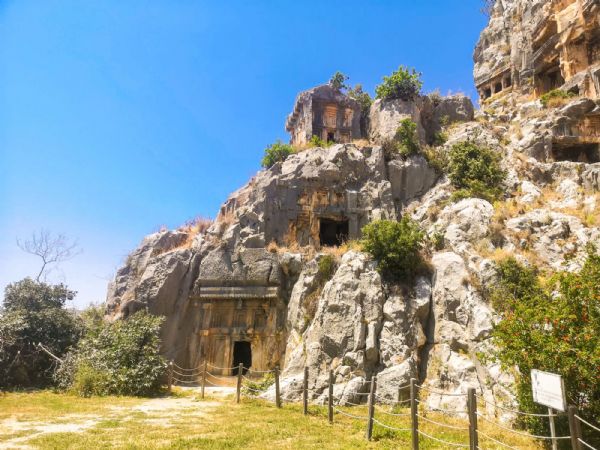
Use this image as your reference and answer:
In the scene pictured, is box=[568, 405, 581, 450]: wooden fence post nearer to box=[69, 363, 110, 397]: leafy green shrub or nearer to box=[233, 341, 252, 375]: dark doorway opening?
box=[69, 363, 110, 397]: leafy green shrub

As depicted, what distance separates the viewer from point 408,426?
31.1 ft

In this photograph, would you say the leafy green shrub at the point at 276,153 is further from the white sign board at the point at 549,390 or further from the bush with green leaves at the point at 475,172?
the white sign board at the point at 549,390

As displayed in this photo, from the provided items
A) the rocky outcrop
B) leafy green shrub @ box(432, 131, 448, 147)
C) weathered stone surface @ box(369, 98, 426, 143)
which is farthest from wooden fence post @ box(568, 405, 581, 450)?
the rocky outcrop

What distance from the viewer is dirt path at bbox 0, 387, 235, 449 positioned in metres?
8.69

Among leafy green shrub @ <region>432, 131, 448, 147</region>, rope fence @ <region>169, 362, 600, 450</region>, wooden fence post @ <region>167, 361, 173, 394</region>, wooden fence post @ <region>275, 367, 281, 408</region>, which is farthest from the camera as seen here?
leafy green shrub @ <region>432, 131, 448, 147</region>

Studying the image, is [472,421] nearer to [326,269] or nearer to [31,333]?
[326,269]

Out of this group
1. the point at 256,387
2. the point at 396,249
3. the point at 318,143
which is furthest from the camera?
the point at 318,143

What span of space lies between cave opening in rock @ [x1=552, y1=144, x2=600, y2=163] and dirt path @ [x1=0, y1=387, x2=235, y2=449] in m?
24.7

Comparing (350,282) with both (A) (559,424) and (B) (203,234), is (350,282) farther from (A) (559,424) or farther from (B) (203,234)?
(B) (203,234)

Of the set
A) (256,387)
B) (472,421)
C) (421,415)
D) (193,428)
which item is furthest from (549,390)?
(256,387)

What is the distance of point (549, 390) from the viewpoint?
19.0ft

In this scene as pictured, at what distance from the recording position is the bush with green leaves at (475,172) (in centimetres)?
1908

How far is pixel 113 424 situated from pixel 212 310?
32.9 ft

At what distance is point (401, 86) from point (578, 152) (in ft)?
40.4
